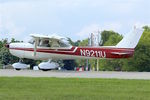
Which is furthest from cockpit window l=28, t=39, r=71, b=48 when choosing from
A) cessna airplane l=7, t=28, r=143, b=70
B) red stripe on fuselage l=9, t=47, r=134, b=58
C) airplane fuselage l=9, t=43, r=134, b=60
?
red stripe on fuselage l=9, t=47, r=134, b=58

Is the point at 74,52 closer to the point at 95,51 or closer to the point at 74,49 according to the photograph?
the point at 74,49

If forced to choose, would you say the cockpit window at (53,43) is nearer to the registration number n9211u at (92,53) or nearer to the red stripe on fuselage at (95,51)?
the red stripe on fuselage at (95,51)

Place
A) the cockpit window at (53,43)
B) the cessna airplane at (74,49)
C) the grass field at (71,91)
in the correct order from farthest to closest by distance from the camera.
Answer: the cockpit window at (53,43), the cessna airplane at (74,49), the grass field at (71,91)

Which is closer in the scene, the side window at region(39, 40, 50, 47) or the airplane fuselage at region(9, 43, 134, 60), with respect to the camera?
the airplane fuselage at region(9, 43, 134, 60)

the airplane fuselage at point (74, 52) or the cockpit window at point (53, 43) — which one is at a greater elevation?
the cockpit window at point (53, 43)

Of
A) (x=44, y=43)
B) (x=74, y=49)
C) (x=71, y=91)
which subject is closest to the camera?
(x=71, y=91)

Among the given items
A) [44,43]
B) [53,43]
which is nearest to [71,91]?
[53,43]

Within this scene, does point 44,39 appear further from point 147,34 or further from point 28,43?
point 147,34

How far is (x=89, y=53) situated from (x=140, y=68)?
90.5ft

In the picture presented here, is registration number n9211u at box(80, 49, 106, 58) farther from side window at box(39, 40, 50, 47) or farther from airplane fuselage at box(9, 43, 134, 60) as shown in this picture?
side window at box(39, 40, 50, 47)

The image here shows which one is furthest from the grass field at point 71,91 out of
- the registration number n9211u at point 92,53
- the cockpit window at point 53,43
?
the cockpit window at point 53,43

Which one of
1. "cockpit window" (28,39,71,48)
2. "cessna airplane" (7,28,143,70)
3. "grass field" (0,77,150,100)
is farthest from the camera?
"cockpit window" (28,39,71,48)


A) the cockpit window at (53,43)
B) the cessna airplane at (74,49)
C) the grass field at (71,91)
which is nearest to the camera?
the grass field at (71,91)

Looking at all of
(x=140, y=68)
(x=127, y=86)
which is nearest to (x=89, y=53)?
(x=127, y=86)
